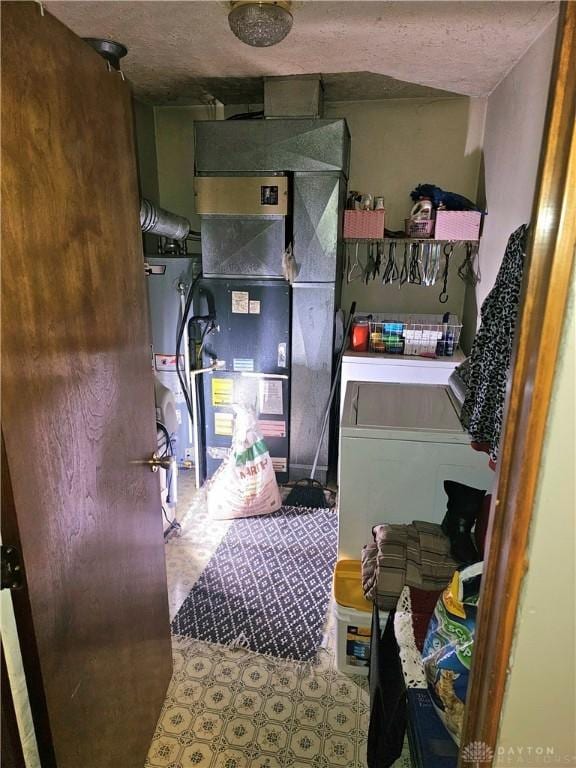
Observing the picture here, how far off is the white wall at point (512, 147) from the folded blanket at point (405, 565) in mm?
1351

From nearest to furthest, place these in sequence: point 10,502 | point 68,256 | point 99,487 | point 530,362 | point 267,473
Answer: point 530,362 < point 10,502 < point 68,256 < point 99,487 < point 267,473

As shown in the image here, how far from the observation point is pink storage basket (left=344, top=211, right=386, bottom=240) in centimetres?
312

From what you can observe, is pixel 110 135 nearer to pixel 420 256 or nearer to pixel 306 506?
pixel 306 506

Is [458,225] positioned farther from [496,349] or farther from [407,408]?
[496,349]

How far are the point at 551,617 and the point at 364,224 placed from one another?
2781 millimetres

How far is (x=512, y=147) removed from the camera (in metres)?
2.46

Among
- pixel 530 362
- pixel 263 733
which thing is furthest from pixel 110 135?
pixel 263 733

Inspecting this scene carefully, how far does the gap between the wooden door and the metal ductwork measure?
1222 mm

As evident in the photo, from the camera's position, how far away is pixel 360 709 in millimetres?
1759

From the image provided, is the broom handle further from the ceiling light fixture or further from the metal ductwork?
the ceiling light fixture

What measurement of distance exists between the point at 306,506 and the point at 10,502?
2.36 m

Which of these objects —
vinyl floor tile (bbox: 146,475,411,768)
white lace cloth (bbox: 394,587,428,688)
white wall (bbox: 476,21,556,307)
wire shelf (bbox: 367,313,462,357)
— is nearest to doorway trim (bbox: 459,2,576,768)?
white lace cloth (bbox: 394,587,428,688)

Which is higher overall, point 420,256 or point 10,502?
point 420,256

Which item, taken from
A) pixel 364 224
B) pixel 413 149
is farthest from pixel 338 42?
pixel 413 149
